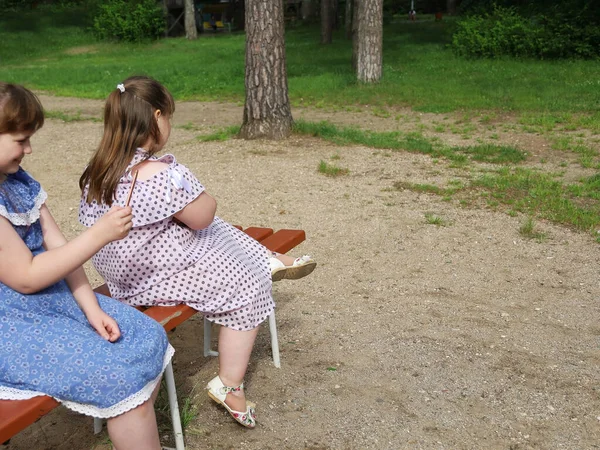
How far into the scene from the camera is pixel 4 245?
2307 mm

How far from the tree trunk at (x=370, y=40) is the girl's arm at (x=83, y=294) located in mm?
11514

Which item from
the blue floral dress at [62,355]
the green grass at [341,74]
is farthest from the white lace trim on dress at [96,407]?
the green grass at [341,74]

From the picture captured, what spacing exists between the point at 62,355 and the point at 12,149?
632 millimetres

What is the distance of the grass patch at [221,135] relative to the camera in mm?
9273

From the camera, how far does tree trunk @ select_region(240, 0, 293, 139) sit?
337 inches

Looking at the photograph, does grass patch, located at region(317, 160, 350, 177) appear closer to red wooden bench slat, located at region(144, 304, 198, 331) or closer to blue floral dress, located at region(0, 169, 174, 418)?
red wooden bench slat, located at region(144, 304, 198, 331)

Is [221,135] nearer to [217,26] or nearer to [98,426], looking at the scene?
[98,426]

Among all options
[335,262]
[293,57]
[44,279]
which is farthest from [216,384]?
[293,57]

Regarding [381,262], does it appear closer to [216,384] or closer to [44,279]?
[216,384]

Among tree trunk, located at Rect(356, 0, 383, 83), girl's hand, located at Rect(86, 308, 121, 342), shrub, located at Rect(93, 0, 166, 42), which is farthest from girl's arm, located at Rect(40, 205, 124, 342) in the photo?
shrub, located at Rect(93, 0, 166, 42)

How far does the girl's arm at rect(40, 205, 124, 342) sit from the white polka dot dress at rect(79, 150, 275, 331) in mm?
330

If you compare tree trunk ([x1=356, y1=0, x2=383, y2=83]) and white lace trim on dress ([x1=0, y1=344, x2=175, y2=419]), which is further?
tree trunk ([x1=356, y1=0, x2=383, y2=83])

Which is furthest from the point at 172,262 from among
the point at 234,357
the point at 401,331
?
the point at 401,331

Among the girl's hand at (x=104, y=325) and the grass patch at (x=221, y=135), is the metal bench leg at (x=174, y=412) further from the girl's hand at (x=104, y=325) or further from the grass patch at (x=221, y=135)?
the grass patch at (x=221, y=135)
